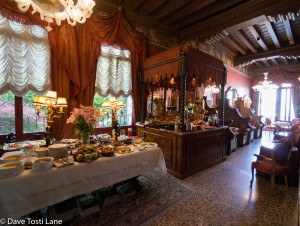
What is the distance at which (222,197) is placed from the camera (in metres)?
2.66

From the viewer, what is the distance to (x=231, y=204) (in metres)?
2.48

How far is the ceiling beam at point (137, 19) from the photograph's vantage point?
4129 mm

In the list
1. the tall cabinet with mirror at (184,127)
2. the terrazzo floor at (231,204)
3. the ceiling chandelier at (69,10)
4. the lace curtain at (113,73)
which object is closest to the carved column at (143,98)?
the tall cabinet with mirror at (184,127)

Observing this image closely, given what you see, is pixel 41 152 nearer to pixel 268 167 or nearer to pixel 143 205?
pixel 143 205

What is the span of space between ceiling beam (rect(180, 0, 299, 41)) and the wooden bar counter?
11.4 ft

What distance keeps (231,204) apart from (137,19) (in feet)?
18.4

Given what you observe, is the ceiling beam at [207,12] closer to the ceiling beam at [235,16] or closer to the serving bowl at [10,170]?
the ceiling beam at [235,16]

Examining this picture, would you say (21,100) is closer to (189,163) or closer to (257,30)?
(189,163)

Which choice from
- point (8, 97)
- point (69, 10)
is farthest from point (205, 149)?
point (8, 97)

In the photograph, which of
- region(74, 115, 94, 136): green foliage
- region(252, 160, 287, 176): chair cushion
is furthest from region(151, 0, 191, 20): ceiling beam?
region(252, 160, 287, 176): chair cushion

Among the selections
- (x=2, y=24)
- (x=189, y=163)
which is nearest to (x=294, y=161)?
(x=189, y=163)

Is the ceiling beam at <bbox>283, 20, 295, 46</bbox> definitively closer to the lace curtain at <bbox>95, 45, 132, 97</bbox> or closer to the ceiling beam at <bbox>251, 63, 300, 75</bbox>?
the ceiling beam at <bbox>251, 63, 300, 75</bbox>

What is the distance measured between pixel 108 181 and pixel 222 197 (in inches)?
83.7

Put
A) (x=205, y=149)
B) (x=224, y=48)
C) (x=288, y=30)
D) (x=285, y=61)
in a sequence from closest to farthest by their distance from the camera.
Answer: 1. (x=205, y=149)
2. (x=288, y=30)
3. (x=224, y=48)
4. (x=285, y=61)
